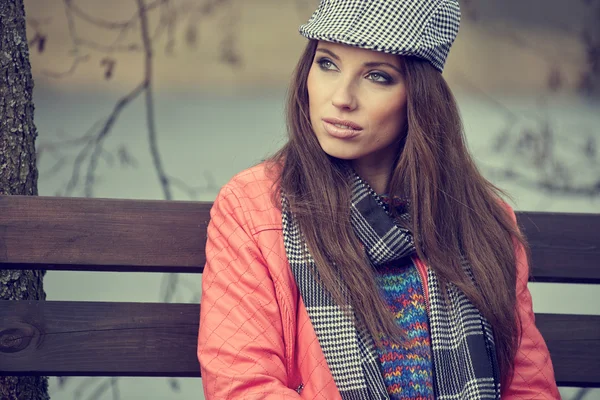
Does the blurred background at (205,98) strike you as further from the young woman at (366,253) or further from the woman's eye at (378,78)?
the woman's eye at (378,78)

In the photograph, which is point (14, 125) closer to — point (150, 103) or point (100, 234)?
point (100, 234)

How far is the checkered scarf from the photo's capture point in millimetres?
2209

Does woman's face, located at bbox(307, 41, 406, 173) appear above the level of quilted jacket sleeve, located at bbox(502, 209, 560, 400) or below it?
above

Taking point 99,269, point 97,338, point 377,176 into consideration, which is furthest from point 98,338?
point 377,176

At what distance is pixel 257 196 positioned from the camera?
236 centimetres

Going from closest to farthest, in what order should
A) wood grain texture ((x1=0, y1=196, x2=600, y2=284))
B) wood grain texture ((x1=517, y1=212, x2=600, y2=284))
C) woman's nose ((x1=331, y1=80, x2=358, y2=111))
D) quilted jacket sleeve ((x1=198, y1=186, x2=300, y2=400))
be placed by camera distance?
quilted jacket sleeve ((x1=198, y1=186, x2=300, y2=400))
woman's nose ((x1=331, y1=80, x2=358, y2=111))
wood grain texture ((x1=0, y1=196, x2=600, y2=284))
wood grain texture ((x1=517, y1=212, x2=600, y2=284))

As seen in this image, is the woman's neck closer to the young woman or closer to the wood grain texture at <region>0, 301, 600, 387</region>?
the young woman

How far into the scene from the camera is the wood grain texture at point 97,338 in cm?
248

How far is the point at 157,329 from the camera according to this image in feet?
8.38

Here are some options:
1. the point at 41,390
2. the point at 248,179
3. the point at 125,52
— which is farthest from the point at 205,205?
the point at 125,52

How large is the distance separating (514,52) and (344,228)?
1.59m

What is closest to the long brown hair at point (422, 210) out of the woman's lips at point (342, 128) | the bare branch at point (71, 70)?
the woman's lips at point (342, 128)

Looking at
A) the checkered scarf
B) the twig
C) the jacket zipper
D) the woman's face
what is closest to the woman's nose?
the woman's face

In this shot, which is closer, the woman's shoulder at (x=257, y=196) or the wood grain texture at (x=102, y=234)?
the woman's shoulder at (x=257, y=196)
